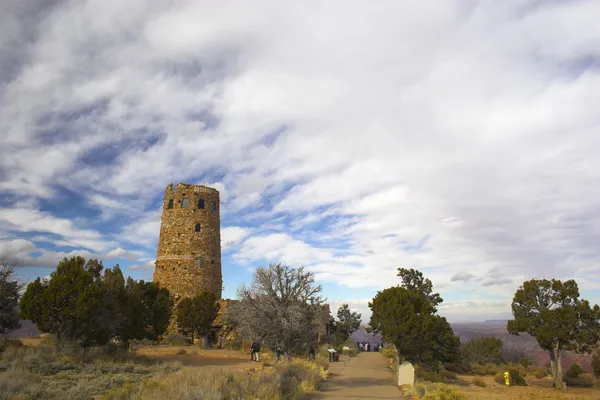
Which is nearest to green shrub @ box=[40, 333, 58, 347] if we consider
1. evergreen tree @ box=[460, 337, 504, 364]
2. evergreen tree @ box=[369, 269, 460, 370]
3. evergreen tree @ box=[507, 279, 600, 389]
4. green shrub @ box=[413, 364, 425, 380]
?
evergreen tree @ box=[369, 269, 460, 370]

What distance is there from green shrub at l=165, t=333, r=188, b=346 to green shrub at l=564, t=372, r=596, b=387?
31.5 metres

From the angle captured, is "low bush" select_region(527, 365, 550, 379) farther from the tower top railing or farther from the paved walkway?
the tower top railing

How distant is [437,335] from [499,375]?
6268 mm

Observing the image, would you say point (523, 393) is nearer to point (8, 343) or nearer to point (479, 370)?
point (479, 370)

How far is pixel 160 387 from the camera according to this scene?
12.7 m

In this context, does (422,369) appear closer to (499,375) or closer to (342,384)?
(499,375)

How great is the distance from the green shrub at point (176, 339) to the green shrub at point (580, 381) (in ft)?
103

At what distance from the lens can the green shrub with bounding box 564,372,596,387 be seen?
98.7ft

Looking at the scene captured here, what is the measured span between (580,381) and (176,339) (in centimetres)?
3351

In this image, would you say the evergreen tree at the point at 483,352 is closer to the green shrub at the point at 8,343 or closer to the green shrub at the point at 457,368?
the green shrub at the point at 457,368

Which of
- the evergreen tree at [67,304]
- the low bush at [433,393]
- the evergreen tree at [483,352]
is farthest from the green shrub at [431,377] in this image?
the evergreen tree at [67,304]

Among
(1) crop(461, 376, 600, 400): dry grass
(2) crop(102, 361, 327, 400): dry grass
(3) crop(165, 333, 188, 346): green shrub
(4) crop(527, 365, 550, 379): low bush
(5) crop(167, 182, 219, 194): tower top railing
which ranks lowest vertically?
(4) crop(527, 365, 550, 379): low bush

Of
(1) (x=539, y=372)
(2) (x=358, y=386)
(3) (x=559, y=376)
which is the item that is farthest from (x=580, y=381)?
(2) (x=358, y=386)

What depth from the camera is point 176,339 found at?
115 feet
